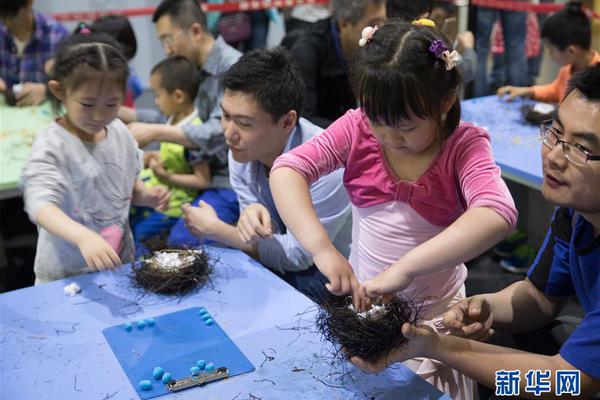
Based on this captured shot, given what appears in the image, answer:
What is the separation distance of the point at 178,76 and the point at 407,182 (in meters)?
1.76

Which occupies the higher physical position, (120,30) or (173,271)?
(120,30)

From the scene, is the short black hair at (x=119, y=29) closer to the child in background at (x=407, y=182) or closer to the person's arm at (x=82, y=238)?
the person's arm at (x=82, y=238)

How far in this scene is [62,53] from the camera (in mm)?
2125

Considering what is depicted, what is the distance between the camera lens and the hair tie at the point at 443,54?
1.42 meters

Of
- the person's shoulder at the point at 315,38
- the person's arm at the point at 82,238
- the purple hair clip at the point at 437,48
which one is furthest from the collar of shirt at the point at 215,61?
the purple hair clip at the point at 437,48

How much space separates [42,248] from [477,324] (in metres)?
1.37

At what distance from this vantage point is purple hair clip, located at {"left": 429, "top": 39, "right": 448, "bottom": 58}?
4.64ft

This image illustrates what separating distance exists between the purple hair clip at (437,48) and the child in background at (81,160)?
106 centimetres

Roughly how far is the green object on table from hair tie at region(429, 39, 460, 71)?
1.65 m

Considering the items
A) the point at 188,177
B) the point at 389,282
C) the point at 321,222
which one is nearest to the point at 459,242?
the point at 389,282

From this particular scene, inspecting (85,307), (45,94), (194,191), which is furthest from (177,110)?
(85,307)

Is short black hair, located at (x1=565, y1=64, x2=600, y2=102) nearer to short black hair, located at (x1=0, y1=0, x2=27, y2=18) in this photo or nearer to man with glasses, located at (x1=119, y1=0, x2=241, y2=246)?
man with glasses, located at (x1=119, y1=0, x2=241, y2=246)

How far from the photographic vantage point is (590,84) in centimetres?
135

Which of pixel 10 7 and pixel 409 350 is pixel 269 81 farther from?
pixel 10 7
